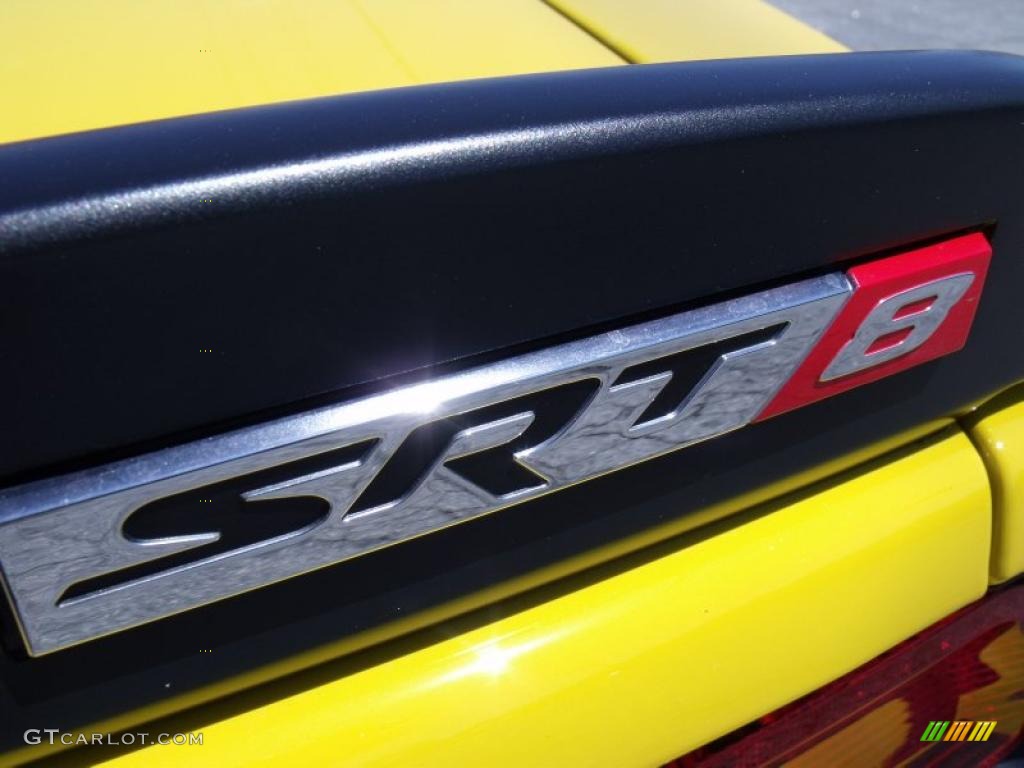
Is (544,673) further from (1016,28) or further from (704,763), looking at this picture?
(1016,28)

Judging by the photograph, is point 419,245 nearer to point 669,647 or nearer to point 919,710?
point 669,647

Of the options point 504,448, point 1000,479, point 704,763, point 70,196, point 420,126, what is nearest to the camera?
point 70,196

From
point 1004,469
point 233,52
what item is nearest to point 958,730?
point 1004,469

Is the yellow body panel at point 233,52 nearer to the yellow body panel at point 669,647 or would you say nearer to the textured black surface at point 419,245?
the textured black surface at point 419,245

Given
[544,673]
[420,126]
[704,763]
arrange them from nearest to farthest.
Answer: [420,126] → [544,673] → [704,763]

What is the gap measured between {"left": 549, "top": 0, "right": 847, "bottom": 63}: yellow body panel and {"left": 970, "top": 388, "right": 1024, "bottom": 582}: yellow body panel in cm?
55

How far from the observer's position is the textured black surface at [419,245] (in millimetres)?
740

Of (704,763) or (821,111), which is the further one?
(704,763)

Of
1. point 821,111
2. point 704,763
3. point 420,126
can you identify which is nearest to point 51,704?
point 420,126

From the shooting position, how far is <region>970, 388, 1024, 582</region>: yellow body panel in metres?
1.39

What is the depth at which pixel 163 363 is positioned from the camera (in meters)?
0.77

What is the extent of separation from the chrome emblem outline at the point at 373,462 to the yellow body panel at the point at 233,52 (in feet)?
1.40

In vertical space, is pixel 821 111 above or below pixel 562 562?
above

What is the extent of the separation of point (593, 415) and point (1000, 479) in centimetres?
67
